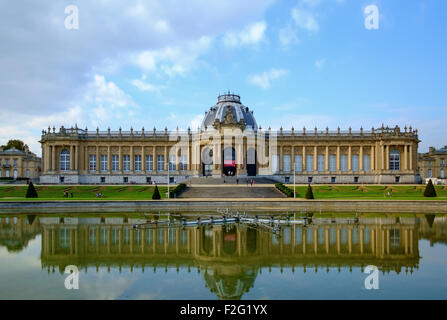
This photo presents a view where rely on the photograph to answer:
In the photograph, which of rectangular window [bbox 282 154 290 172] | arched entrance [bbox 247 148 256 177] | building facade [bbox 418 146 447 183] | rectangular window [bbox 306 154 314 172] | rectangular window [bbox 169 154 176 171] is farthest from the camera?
building facade [bbox 418 146 447 183]

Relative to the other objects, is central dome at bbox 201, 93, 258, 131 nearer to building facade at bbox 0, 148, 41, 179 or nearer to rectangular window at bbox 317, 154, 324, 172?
rectangular window at bbox 317, 154, 324, 172

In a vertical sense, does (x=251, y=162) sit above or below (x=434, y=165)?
above

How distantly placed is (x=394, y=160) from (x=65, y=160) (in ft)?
189

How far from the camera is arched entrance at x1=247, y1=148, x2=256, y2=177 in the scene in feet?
208

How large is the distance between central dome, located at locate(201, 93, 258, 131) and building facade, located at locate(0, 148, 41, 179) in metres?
47.1

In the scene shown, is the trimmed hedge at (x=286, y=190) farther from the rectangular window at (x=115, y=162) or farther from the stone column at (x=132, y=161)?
the rectangular window at (x=115, y=162)

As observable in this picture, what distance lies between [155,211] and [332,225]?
52.6 ft

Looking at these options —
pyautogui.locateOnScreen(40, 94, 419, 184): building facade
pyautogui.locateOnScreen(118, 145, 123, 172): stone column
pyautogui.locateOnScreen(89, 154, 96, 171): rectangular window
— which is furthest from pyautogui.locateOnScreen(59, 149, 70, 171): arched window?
pyautogui.locateOnScreen(118, 145, 123, 172): stone column

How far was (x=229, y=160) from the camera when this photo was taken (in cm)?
6256

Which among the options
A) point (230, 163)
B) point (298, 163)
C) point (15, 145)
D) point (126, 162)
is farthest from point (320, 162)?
point (15, 145)

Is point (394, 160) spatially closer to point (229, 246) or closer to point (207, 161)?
point (207, 161)

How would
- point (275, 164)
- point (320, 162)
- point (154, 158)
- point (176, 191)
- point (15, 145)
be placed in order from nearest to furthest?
point (176, 191) < point (275, 164) < point (320, 162) < point (154, 158) < point (15, 145)

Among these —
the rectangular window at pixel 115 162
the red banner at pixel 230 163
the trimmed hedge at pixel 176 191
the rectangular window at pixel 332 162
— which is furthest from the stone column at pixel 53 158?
the rectangular window at pixel 332 162
